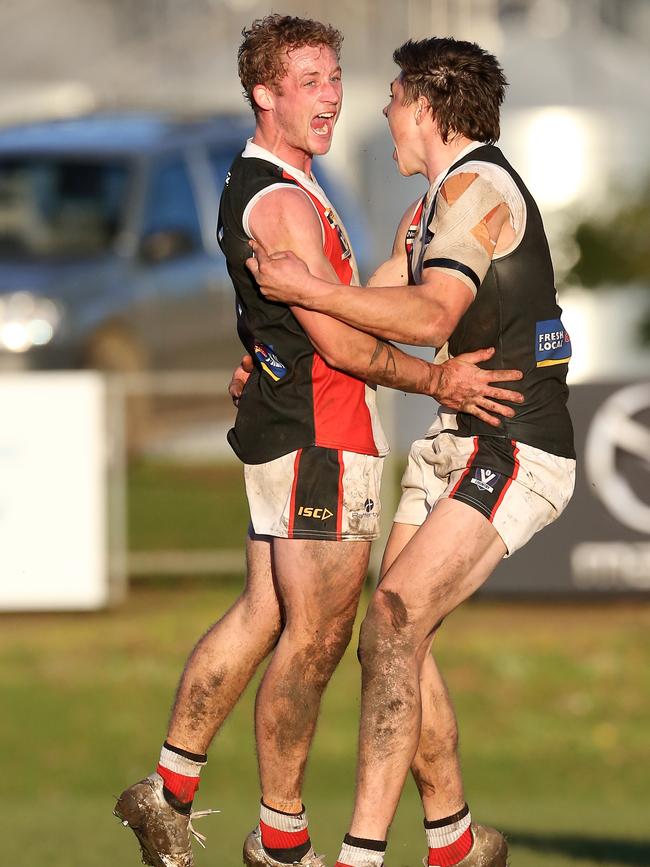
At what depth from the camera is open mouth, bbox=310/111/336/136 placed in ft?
19.4

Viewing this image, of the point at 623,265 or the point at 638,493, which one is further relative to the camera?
the point at 623,265

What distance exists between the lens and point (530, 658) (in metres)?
13.5

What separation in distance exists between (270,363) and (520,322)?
2.77 feet

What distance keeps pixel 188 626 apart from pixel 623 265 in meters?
8.82

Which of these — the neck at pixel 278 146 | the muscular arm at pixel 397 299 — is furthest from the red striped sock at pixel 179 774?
the neck at pixel 278 146

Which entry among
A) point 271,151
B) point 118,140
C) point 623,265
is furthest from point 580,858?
point 623,265

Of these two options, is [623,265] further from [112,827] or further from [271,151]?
[271,151]

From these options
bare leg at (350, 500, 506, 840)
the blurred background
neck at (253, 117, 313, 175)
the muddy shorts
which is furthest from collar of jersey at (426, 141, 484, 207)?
the blurred background

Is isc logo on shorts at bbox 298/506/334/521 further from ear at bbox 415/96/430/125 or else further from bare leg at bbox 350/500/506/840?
ear at bbox 415/96/430/125

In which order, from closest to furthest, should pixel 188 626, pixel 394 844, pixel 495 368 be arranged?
pixel 495 368, pixel 394 844, pixel 188 626

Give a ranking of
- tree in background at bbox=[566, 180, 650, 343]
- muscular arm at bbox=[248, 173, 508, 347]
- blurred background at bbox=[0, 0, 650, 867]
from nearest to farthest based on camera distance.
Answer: muscular arm at bbox=[248, 173, 508, 347] → blurred background at bbox=[0, 0, 650, 867] → tree in background at bbox=[566, 180, 650, 343]

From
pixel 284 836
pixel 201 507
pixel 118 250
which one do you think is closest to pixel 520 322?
pixel 284 836

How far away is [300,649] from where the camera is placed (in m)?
5.96

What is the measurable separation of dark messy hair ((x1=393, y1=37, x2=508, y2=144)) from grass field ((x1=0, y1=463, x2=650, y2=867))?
6549 mm
